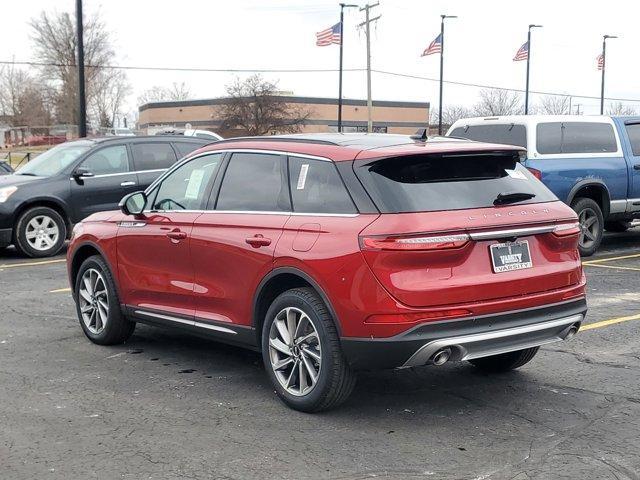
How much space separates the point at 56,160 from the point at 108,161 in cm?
86

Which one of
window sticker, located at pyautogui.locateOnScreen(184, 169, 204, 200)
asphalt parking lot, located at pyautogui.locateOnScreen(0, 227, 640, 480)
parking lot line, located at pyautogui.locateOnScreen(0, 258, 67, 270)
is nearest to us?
asphalt parking lot, located at pyautogui.locateOnScreen(0, 227, 640, 480)

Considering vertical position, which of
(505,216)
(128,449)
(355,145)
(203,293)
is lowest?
(128,449)

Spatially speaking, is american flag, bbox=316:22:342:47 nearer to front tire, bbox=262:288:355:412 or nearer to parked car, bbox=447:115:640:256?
parked car, bbox=447:115:640:256

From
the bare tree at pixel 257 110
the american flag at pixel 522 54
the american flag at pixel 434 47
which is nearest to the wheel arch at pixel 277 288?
the american flag at pixel 434 47

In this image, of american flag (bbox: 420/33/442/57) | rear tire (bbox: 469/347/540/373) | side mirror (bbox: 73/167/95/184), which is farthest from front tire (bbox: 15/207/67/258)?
american flag (bbox: 420/33/442/57)

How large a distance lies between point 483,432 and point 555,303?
93cm

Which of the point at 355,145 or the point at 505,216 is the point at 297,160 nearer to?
the point at 355,145

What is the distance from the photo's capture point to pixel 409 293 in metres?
4.36

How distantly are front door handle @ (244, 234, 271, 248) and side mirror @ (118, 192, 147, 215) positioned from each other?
1525mm

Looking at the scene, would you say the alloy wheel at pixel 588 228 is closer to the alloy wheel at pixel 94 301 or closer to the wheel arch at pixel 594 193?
the wheel arch at pixel 594 193

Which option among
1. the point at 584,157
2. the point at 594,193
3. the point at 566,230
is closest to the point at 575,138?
the point at 584,157

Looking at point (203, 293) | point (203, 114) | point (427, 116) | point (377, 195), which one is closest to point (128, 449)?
point (203, 293)

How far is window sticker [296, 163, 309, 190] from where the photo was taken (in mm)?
5074

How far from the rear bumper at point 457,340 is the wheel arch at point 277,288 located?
0.75ft
